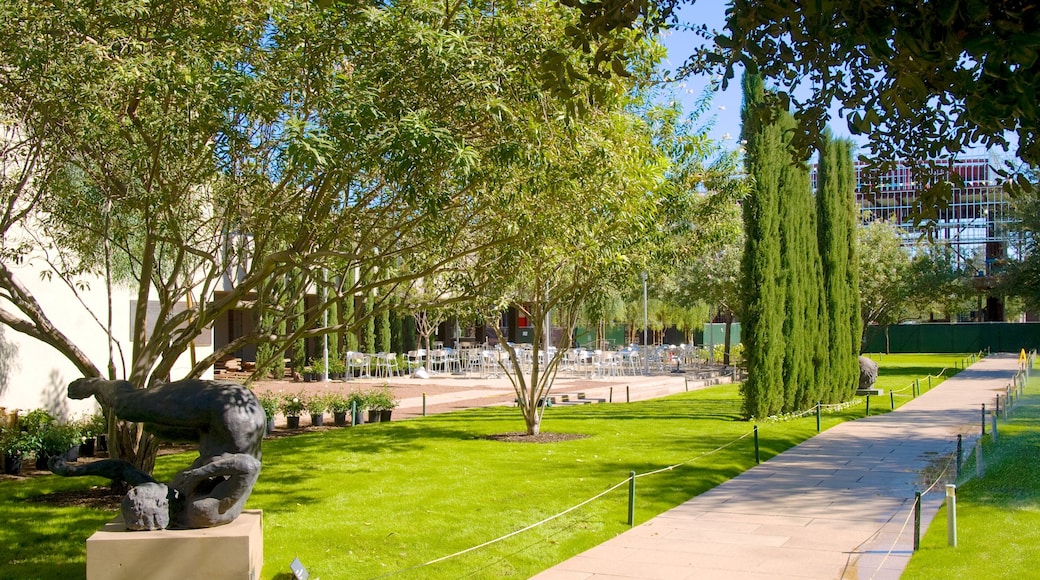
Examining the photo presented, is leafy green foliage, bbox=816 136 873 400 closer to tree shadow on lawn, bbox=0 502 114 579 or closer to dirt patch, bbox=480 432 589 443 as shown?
dirt patch, bbox=480 432 589 443

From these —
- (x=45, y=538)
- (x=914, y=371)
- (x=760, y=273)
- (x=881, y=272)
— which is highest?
(x=881, y=272)

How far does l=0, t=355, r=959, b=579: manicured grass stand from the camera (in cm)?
784

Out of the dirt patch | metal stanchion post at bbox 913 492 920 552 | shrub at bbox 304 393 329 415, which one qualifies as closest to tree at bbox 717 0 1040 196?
metal stanchion post at bbox 913 492 920 552

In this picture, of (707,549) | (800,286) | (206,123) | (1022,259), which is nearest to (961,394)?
(800,286)

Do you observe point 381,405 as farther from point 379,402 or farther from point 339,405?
point 339,405

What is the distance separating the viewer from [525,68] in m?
8.59

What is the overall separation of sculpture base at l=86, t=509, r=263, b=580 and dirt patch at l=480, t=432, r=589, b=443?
30.7 feet

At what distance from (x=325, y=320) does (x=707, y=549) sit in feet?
81.5

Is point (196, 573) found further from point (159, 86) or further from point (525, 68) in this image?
point (525, 68)

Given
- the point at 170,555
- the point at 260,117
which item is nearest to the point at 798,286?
the point at 260,117

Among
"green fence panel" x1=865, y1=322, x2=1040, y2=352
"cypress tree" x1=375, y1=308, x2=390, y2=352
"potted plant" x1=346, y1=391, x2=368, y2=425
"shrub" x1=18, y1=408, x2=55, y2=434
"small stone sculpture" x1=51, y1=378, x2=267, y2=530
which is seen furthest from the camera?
"green fence panel" x1=865, y1=322, x2=1040, y2=352

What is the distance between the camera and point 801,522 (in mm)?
9297

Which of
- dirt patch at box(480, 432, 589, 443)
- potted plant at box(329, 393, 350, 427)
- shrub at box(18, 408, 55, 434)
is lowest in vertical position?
dirt patch at box(480, 432, 589, 443)

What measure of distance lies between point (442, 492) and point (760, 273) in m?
10.1
